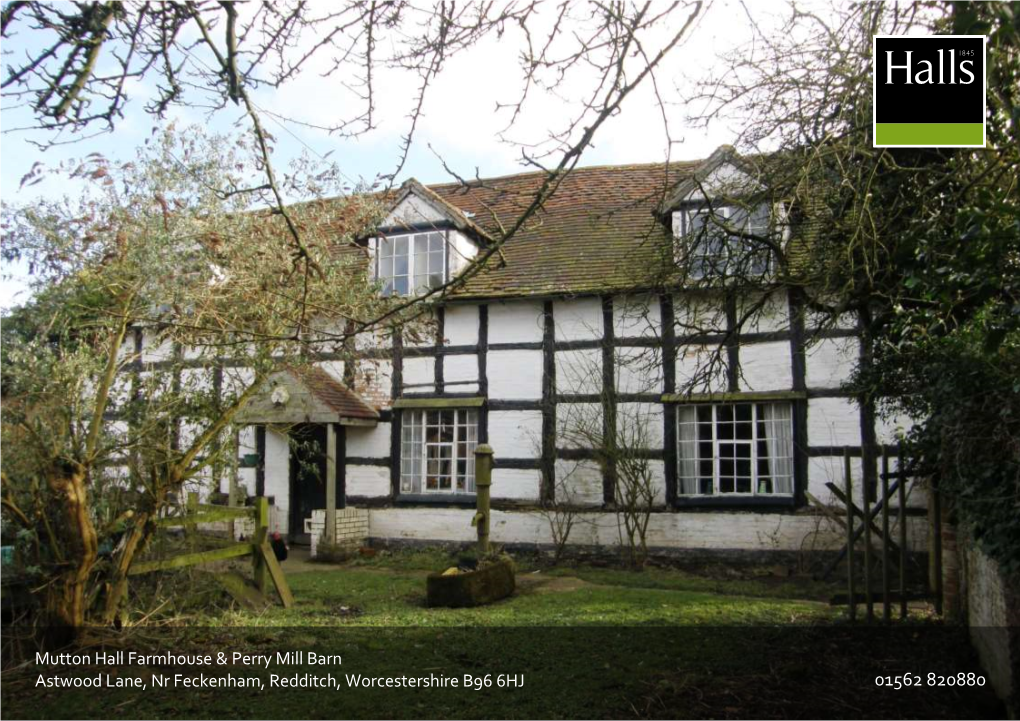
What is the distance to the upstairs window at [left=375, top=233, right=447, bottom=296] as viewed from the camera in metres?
13.7

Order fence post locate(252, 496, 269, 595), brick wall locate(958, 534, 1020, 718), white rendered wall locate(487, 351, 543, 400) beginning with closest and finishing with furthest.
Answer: brick wall locate(958, 534, 1020, 718)
fence post locate(252, 496, 269, 595)
white rendered wall locate(487, 351, 543, 400)

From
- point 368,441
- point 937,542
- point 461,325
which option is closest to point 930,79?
point 937,542

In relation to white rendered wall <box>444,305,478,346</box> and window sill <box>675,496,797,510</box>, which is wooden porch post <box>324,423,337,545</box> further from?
window sill <box>675,496,797,510</box>

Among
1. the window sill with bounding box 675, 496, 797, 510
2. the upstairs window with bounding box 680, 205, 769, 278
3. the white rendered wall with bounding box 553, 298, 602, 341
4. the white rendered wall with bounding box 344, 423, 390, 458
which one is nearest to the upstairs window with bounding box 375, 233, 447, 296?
the white rendered wall with bounding box 553, 298, 602, 341

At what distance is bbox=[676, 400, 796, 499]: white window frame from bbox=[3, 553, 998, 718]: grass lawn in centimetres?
241

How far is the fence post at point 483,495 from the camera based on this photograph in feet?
33.2

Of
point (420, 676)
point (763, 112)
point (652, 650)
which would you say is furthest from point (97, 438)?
point (763, 112)

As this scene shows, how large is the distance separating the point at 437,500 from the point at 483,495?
125 inches

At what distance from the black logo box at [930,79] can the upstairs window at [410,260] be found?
911 centimetres

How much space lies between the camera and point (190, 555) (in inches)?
283

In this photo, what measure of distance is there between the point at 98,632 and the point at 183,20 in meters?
5.12

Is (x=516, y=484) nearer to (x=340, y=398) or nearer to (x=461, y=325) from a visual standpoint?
(x=461, y=325)

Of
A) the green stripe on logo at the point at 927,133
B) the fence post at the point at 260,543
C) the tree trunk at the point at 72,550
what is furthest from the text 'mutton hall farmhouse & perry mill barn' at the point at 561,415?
the green stripe on logo at the point at 927,133

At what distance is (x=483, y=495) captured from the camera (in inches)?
412
